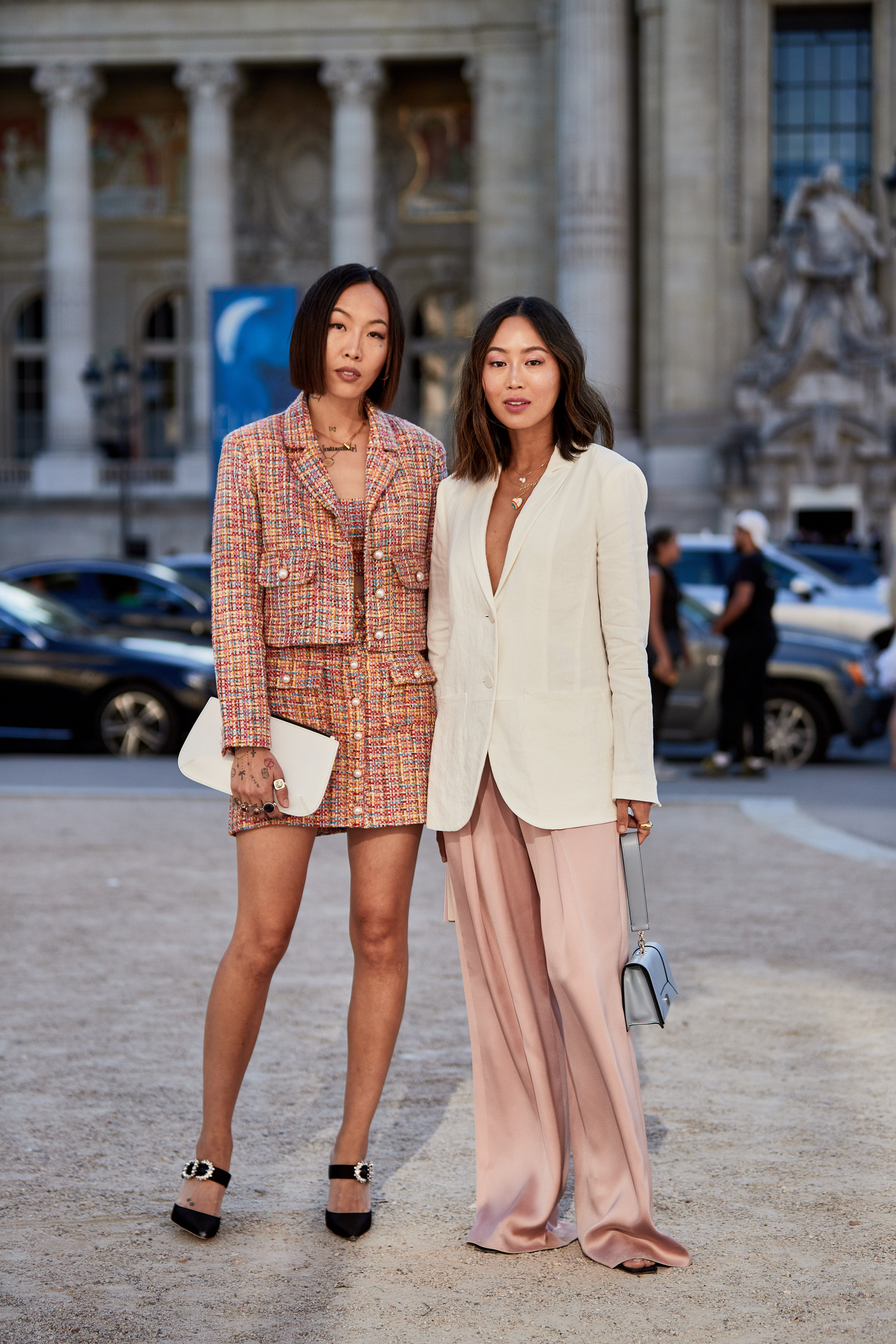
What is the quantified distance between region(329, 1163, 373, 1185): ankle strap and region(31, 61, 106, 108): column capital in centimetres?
4547

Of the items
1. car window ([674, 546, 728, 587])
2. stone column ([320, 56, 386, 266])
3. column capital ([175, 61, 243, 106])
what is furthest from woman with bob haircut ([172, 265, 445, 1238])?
column capital ([175, 61, 243, 106])

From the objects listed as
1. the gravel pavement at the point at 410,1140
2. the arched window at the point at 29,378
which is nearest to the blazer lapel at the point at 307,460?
the gravel pavement at the point at 410,1140

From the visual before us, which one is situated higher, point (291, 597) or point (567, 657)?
point (291, 597)

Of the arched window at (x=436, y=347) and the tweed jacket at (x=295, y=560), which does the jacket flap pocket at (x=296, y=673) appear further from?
the arched window at (x=436, y=347)

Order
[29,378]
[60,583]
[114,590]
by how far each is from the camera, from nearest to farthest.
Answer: [114,590], [60,583], [29,378]

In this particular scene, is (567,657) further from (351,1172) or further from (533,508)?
(351,1172)

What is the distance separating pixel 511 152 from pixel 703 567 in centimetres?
2760

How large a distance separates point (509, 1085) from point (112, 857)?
227 inches

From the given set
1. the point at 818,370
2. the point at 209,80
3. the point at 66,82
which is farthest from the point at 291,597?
the point at 66,82

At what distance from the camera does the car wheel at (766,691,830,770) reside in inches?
620

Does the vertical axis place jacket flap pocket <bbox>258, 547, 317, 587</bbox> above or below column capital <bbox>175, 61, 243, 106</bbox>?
below

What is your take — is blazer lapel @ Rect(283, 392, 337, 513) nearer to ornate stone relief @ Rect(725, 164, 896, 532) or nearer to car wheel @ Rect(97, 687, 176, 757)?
car wheel @ Rect(97, 687, 176, 757)

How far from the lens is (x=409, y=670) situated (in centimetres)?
419

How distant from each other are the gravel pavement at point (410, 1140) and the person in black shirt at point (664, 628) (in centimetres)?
477
